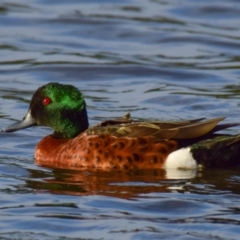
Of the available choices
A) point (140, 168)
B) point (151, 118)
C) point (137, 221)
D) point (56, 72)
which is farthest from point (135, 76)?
point (137, 221)

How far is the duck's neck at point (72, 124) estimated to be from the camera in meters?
11.0

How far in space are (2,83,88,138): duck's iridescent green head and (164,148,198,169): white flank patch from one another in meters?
1.08

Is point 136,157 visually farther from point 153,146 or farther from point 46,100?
point 46,100

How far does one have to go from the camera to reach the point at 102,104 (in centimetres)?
1376

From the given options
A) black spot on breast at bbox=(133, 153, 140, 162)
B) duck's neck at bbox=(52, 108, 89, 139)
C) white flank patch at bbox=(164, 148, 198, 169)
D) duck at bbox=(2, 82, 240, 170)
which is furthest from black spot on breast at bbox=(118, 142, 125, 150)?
duck's neck at bbox=(52, 108, 89, 139)

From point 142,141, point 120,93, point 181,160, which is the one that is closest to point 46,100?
point 142,141

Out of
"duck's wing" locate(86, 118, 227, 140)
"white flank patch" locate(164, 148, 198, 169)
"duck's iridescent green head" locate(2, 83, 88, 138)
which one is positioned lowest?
"white flank patch" locate(164, 148, 198, 169)

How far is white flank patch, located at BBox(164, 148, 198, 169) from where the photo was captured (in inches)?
414

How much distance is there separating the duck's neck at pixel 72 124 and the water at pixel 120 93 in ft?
1.62

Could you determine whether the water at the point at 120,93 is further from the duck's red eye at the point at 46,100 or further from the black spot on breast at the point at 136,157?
the duck's red eye at the point at 46,100

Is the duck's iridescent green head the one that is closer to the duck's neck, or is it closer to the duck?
the duck's neck

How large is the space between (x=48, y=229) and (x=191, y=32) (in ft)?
35.0

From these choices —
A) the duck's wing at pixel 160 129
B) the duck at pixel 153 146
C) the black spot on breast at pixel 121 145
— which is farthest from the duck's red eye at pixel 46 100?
the black spot on breast at pixel 121 145

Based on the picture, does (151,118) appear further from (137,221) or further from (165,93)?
(137,221)
